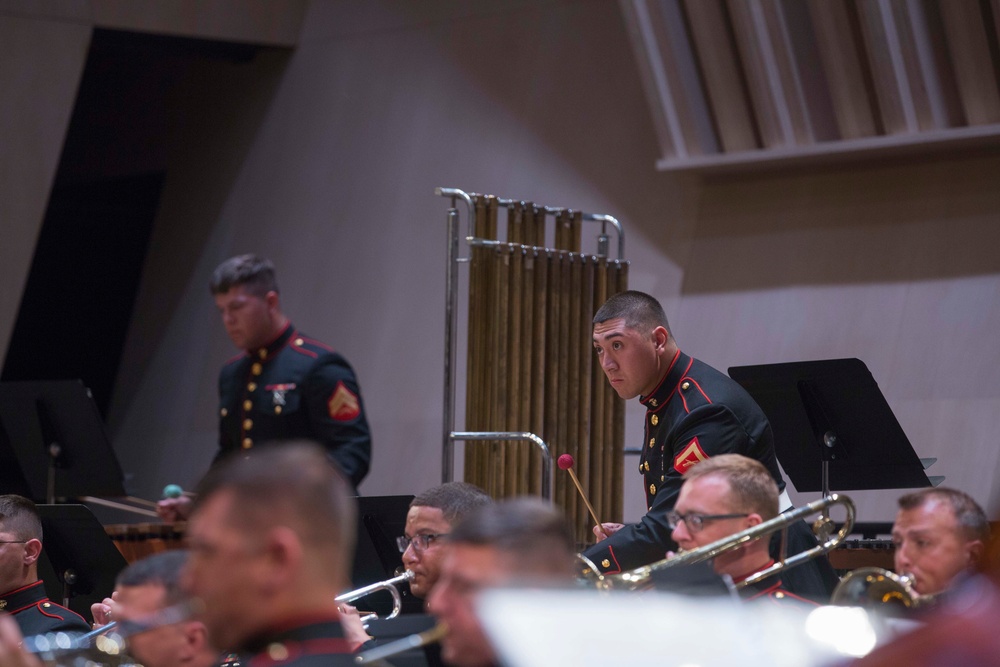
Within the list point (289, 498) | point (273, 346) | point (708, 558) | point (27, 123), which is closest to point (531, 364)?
point (273, 346)

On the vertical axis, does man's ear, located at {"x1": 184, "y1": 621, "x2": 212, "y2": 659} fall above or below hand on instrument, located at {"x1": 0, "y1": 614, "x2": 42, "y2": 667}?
below

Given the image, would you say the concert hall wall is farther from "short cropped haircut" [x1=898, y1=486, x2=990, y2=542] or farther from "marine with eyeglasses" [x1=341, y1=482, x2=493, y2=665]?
"marine with eyeglasses" [x1=341, y1=482, x2=493, y2=665]

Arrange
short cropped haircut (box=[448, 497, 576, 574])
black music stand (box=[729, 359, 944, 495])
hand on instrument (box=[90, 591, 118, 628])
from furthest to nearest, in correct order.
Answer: black music stand (box=[729, 359, 944, 495]) < hand on instrument (box=[90, 591, 118, 628]) < short cropped haircut (box=[448, 497, 576, 574])

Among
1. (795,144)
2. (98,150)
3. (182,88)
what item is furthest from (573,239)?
(98,150)

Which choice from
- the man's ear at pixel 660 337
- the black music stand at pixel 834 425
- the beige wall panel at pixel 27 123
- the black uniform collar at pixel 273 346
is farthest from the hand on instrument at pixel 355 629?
the beige wall panel at pixel 27 123

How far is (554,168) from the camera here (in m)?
7.04

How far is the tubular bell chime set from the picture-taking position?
5.09 m

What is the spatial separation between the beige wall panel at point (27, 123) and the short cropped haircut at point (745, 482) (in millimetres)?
5653

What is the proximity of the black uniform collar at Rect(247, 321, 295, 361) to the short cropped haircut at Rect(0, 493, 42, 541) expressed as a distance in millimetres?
1711

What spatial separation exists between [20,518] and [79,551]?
0.32 m

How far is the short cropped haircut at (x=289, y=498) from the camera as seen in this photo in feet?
6.20

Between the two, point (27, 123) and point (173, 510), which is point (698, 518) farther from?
point (27, 123)

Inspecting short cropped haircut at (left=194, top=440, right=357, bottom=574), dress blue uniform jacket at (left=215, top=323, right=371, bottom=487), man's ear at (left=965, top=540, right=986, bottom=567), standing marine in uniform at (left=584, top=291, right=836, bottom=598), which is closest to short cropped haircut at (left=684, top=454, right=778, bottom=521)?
man's ear at (left=965, top=540, right=986, bottom=567)

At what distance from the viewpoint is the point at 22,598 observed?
404cm
